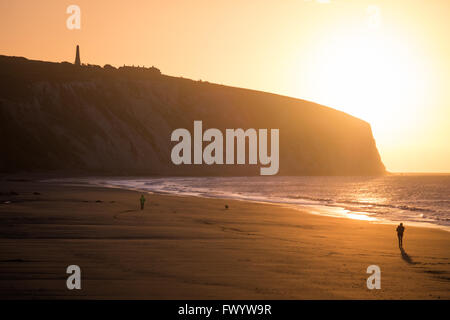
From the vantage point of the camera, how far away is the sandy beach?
953cm

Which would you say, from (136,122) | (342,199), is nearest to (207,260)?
(342,199)

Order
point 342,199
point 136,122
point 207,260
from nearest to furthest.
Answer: point 207,260
point 342,199
point 136,122

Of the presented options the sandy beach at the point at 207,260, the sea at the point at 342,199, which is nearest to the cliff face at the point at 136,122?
the sea at the point at 342,199

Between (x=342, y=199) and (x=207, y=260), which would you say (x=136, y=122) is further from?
(x=207, y=260)

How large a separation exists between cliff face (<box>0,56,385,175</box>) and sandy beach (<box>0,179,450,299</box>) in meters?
74.9

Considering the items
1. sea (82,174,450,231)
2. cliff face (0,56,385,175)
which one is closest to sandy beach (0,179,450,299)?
sea (82,174,450,231)

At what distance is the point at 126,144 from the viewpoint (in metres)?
106

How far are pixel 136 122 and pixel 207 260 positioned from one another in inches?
4111

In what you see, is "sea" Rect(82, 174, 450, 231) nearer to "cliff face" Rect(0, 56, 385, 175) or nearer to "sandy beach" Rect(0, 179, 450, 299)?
"sandy beach" Rect(0, 179, 450, 299)

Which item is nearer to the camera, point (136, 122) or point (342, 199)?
point (342, 199)

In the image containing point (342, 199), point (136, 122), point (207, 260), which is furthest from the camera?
point (136, 122)

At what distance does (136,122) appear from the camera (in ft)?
376

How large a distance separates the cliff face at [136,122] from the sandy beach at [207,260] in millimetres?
74950
